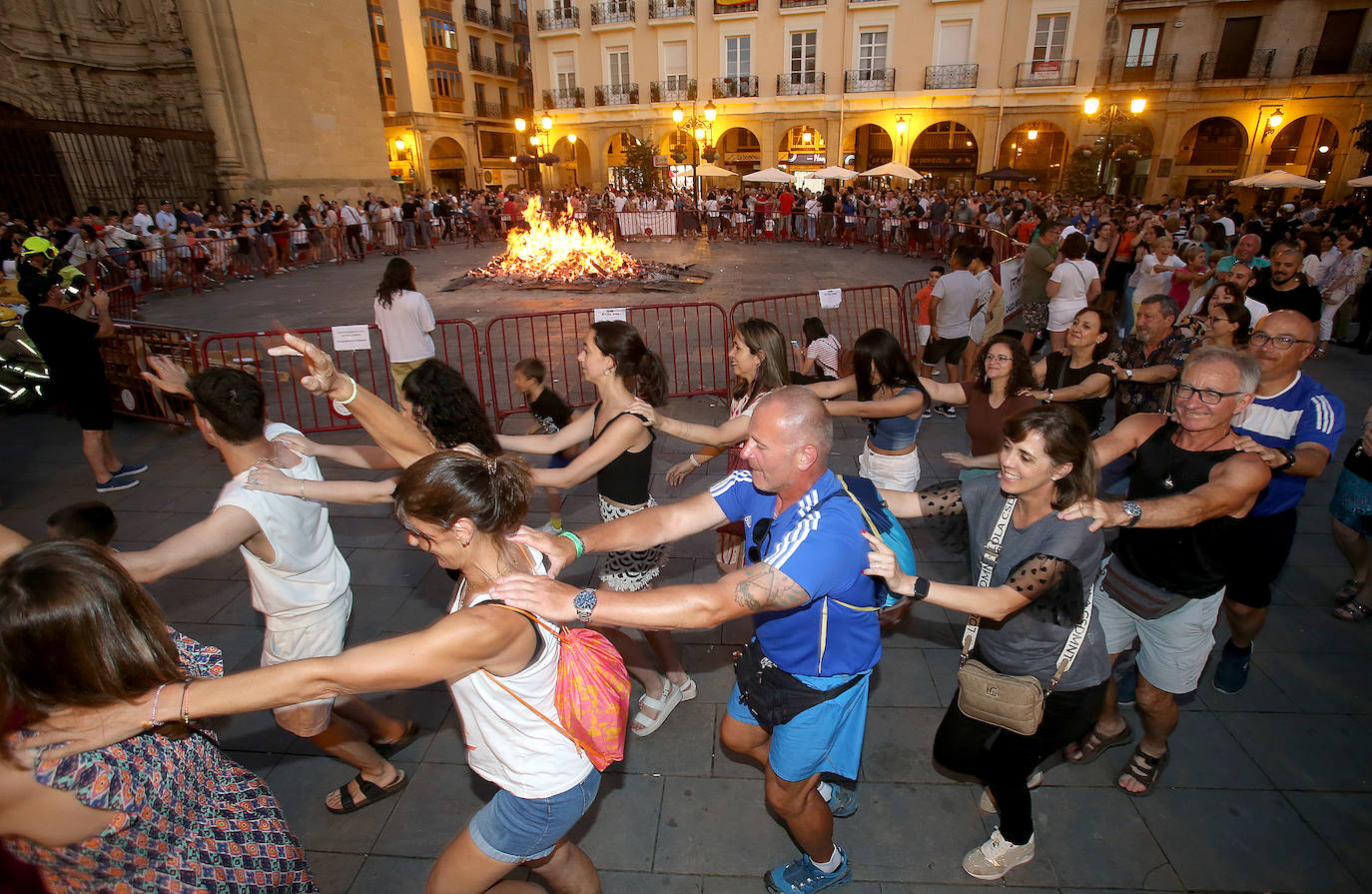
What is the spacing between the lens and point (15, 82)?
19.8m

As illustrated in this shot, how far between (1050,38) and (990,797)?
39411 millimetres

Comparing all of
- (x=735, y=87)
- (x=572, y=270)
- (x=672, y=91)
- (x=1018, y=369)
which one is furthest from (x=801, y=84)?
(x=1018, y=369)

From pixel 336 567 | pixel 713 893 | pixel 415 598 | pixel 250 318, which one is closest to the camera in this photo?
pixel 713 893

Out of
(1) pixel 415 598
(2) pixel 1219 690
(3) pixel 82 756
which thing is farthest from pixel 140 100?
(2) pixel 1219 690

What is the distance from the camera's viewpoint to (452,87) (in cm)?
4400

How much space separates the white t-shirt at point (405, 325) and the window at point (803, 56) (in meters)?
35.6

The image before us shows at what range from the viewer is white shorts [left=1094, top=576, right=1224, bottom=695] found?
3.09 metres

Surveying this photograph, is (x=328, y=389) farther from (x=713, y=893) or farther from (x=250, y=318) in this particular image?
(x=250, y=318)

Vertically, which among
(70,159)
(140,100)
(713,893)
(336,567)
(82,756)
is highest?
(140,100)

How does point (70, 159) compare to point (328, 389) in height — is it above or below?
above

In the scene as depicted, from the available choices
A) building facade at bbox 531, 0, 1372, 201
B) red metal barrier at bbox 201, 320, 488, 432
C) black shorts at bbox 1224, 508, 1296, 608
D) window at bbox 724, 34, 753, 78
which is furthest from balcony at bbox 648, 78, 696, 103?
black shorts at bbox 1224, 508, 1296, 608

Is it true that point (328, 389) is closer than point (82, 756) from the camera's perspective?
No

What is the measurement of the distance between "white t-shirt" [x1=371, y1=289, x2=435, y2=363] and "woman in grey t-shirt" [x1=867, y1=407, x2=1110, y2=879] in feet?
18.6

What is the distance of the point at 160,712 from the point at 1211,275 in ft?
35.2
